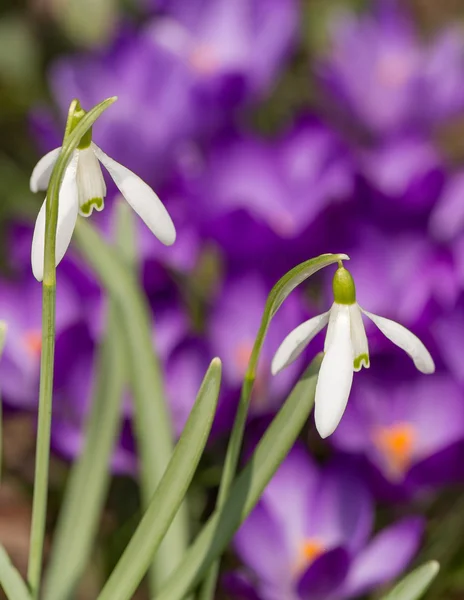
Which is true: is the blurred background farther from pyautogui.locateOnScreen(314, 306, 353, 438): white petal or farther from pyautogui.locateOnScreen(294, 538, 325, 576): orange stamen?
pyautogui.locateOnScreen(314, 306, 353, 438): white petal

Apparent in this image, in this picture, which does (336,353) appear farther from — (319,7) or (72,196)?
(319,7)

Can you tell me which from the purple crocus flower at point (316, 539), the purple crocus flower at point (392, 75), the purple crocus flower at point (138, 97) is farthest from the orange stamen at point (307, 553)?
the purple crocus flower at point (392, 75)

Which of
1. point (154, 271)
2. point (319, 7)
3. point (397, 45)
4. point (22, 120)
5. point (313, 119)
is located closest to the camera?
point (154, 271)

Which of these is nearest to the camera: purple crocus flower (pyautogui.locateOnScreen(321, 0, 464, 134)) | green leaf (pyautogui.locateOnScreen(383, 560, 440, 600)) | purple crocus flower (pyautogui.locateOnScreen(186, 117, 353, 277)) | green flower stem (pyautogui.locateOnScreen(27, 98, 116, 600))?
green flower stem (pyautogui.locateOnScreen(27, 98, 116, 600))

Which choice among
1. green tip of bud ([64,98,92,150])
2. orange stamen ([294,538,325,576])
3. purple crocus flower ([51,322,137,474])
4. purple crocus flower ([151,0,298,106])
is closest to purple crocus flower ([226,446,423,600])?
orange stamen ([294,538,325,576])

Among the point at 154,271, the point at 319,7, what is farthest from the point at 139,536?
the point at 319,7

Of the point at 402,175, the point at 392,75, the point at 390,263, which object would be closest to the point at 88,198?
the point at 390,263
